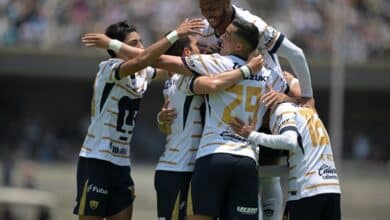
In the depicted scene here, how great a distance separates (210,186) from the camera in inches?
384

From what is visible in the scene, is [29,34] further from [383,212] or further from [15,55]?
[383,212]

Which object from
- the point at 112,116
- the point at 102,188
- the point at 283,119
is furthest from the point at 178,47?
the point at 102,188

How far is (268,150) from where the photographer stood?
411 inches

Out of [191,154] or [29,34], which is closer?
[191,154]

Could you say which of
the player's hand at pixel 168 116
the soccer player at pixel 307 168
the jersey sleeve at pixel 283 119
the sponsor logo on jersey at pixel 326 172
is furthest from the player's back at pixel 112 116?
the sponsor logo on jersey at pixel 326 172

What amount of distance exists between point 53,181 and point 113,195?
570 inches

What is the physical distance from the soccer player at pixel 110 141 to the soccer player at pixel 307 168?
1.26m

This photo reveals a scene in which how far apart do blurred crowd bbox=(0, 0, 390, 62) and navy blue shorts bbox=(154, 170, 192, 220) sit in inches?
671

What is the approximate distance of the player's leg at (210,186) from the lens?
31.9 ft

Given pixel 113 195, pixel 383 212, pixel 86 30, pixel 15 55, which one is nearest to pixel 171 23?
pixel 86 30

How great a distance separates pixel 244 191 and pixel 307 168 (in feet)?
1.76

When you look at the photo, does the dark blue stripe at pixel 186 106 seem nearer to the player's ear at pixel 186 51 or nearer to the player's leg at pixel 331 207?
the player's ear at pixel 186 51

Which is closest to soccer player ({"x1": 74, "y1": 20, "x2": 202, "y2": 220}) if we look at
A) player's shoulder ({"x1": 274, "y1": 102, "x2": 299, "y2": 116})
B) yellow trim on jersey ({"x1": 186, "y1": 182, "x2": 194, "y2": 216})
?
yellow trim on jersey ({"x1": 186, "y1": 182, "x2": 194, "y2": 216})

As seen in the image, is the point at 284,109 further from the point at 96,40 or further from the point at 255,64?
the point at 96,40
